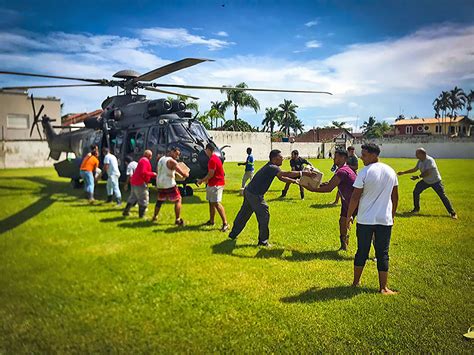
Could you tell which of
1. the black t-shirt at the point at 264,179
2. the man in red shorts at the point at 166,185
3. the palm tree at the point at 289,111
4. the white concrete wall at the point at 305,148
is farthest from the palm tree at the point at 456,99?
the white concrete wall at the point at 305,148

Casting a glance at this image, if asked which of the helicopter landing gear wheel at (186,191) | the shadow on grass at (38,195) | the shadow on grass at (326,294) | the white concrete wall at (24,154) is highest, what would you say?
the white concrete wall at (24,154)

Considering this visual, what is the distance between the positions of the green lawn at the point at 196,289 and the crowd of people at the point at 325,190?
35 centimetres

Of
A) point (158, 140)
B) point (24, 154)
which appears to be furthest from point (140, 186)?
point (24, 154)

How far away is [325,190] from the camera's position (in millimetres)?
4902

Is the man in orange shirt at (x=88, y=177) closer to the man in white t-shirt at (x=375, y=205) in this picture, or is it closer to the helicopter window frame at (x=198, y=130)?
the man in white t-shirt at (x=375, y=205)

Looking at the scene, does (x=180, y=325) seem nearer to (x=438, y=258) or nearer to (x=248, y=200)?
(x=248, y=200)

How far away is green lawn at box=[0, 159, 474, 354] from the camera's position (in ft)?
5.91

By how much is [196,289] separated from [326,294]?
150 cm

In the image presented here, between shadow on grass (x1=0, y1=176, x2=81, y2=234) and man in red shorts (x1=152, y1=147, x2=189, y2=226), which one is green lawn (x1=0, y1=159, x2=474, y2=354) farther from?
man in red shorts (x1=152, y1=147, x2=189, y2=226)

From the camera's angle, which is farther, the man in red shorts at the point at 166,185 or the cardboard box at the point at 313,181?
the man in red shorts at the point at 166,185

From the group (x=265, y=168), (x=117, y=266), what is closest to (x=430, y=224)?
(x=265, y=168)

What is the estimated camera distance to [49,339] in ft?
5.86

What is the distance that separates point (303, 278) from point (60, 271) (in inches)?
123

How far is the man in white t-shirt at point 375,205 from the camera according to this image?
3.97 m
